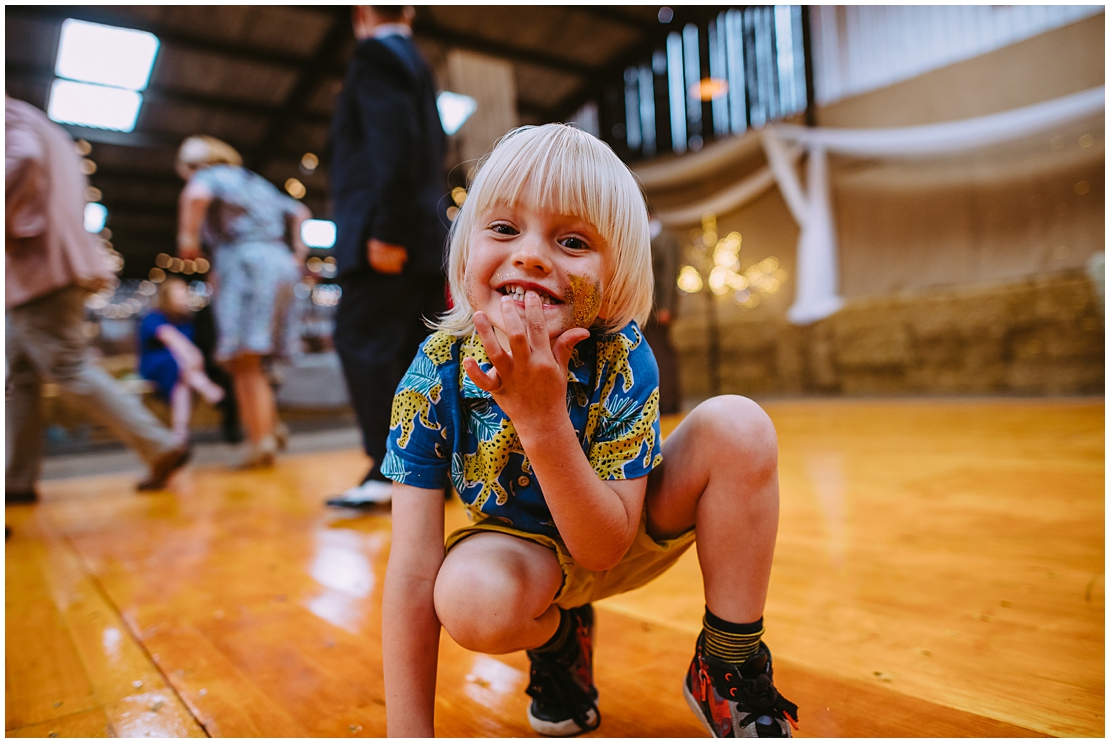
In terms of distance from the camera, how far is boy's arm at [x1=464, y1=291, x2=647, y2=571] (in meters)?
0.43

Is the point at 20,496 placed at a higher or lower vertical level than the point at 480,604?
lower

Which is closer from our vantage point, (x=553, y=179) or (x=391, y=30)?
(x=553, y=179)

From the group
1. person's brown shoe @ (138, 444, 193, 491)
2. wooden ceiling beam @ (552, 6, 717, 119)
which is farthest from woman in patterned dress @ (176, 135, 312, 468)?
wooden ceiling beam @ (552, 6, 717, 119)

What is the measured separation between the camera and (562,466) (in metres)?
0.45

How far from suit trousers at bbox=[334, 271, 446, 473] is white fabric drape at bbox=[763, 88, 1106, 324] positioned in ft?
16.1

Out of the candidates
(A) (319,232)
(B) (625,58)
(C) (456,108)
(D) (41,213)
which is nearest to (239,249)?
(D) (41,213)

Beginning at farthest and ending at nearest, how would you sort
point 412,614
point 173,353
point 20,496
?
point 173,353 → point 20,496 → point 412,614

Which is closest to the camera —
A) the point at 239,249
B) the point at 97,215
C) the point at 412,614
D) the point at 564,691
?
the point at 412,614

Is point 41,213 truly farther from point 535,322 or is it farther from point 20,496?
point 535,322

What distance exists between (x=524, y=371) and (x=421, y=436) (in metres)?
0.16

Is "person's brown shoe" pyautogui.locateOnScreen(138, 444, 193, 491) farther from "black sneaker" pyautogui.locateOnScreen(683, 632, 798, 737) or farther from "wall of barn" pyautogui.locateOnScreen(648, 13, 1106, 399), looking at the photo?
"wall of barn" pyautogui.locateOnScreen(648, 13, 1106, 399)

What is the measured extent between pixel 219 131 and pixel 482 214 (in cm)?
934

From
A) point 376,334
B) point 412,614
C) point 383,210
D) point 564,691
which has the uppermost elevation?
point 383,210

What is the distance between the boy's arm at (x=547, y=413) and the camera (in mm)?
431
